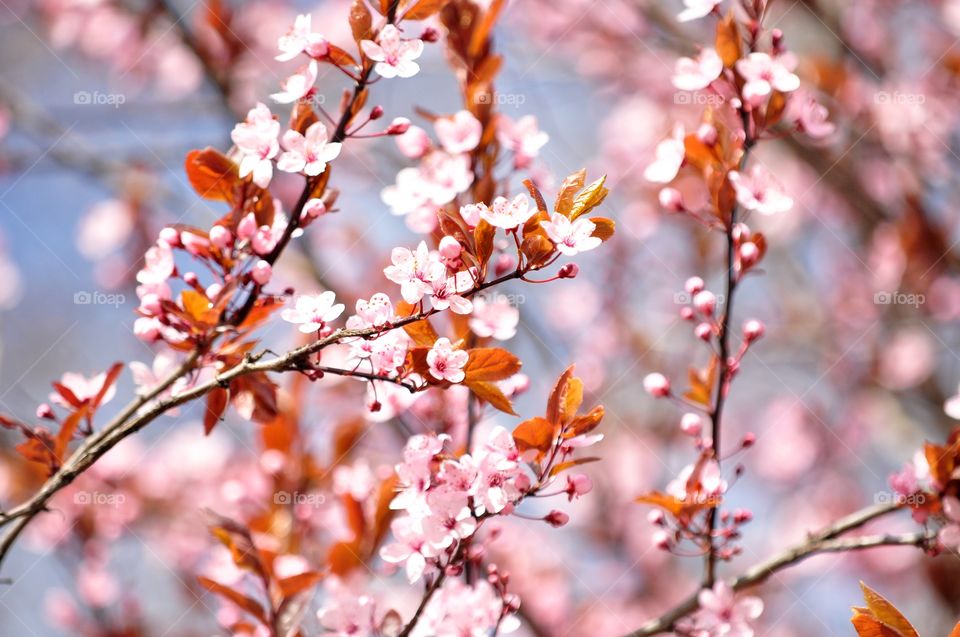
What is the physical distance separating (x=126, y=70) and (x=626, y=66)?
2191mm

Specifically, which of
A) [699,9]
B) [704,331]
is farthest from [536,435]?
[699,9]

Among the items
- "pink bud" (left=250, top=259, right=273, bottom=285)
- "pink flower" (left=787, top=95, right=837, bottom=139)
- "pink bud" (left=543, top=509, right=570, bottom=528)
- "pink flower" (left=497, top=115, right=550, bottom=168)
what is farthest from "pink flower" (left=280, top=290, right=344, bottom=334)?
"pink flower" (left=787, top=95, right=837, bottom=139)

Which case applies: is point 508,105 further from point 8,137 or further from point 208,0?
point 8,137

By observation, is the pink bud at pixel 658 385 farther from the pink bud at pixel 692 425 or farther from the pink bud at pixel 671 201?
the pink bud at pixel 671 201

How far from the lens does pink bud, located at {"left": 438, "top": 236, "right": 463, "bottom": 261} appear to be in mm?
911

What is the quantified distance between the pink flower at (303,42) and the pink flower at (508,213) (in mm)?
325

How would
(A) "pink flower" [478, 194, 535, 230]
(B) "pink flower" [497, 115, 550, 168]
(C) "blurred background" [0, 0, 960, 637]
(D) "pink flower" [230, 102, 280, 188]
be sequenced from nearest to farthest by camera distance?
1. (A) "pink flower" [478, 194, 535, 230]
2. (D) "pink flower" [230, 102, 280, 188]
3. (B) "pink flower" [497, 115, 550, 168]
4. (C) "blurred background" [0, 0, 960, 637]

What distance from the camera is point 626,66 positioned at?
3.45 m

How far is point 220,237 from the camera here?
104 cm

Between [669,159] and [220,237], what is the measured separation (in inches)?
26.4

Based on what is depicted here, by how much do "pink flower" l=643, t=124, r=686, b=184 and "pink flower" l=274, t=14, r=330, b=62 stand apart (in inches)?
20.3

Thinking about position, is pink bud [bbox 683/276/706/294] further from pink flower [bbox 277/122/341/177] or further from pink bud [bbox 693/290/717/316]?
pink flower [bbox 277/122/341/177]

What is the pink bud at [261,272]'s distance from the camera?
3.30 feet

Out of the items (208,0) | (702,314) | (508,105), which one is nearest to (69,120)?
(208,0)
